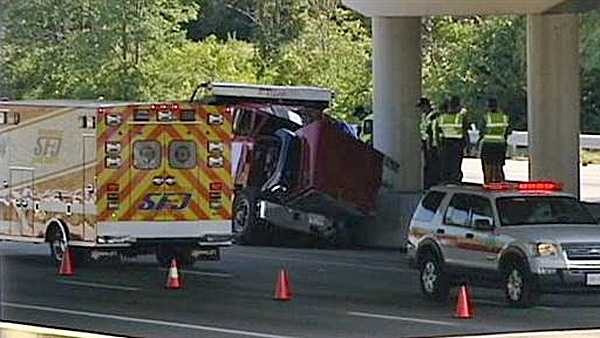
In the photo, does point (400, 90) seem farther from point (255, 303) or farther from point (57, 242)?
point (255, 303)

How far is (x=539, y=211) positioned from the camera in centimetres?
2091

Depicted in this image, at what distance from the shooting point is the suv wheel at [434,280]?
2138cm

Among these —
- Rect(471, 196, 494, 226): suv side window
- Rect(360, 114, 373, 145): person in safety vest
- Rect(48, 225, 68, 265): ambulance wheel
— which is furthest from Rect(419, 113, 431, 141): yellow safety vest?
Rect(471, 196, 494, 226): suv side window

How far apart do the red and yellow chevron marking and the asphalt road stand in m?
0.94

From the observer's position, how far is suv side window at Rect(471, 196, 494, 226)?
68.0ft

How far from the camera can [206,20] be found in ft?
213

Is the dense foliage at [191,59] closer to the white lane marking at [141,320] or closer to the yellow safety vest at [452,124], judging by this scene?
the yellow safety vest at [452,124]

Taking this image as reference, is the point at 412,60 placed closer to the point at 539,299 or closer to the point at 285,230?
the point at 285,230

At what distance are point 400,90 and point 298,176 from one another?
489cm

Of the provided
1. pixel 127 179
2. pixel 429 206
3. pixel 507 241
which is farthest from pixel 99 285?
pixel 507 241

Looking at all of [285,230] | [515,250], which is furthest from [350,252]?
[515,250]

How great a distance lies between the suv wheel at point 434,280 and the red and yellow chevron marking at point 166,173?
496 centimetres

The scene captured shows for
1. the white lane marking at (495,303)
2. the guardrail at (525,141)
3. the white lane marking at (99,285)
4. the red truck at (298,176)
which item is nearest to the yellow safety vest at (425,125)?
the red truck at (298,176)

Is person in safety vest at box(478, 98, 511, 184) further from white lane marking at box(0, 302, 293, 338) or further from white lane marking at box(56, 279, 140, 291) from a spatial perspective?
white lane marking at box(0, 302, 293, 338)
